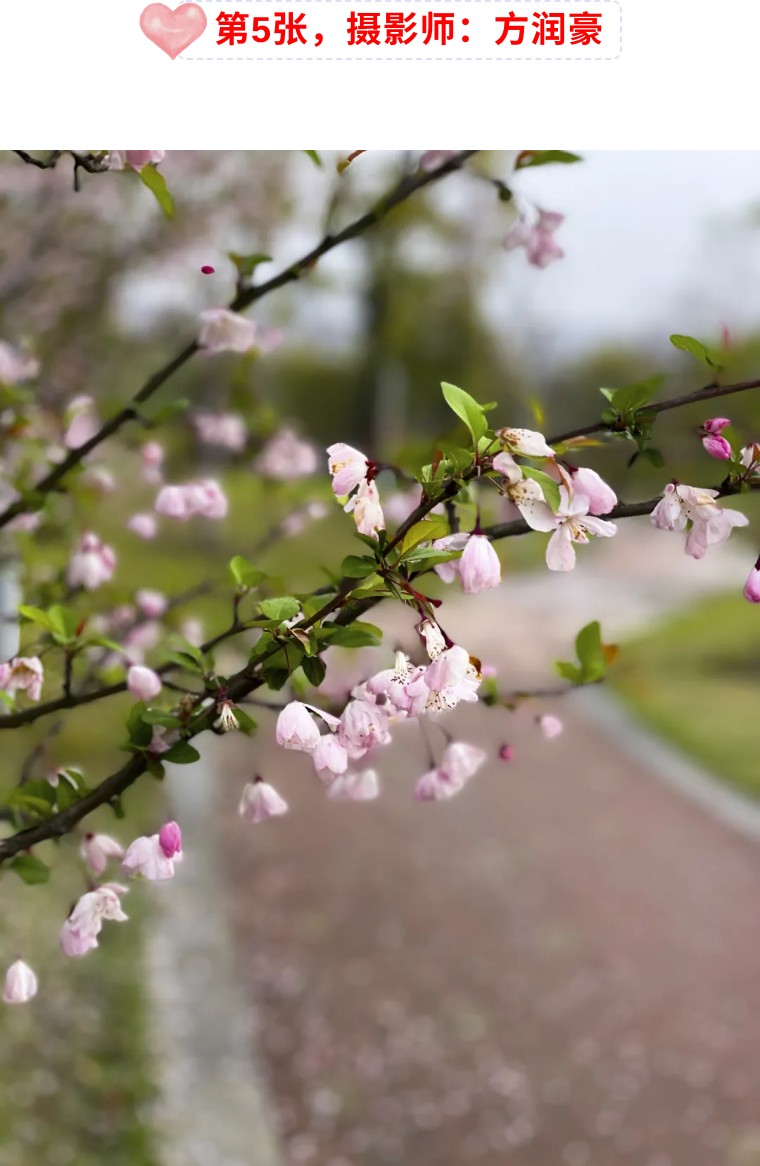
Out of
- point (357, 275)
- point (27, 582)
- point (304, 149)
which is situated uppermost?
point (304, 149)

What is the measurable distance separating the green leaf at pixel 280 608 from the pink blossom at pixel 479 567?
0.12 meters

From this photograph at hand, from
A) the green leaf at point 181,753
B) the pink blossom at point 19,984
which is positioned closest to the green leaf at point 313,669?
the green leaf at point 181,753

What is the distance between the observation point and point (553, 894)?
341cm

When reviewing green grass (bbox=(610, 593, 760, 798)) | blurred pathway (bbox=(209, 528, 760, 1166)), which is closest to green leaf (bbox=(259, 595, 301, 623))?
blurred pathway (bbox=(209, 528, 760, 1166))

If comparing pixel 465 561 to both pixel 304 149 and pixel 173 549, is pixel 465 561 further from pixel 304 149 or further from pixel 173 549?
pixel 173 549

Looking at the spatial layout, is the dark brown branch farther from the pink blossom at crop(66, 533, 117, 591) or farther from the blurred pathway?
the blurred pathway

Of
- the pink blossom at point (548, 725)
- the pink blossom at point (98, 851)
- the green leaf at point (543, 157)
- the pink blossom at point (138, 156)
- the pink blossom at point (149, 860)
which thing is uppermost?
the pink blossom at point (138, 156)

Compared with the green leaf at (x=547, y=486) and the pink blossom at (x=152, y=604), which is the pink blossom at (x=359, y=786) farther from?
the pink blossom at (x=152, y=604)

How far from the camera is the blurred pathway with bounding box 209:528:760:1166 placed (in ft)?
7.66

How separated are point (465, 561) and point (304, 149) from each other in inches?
18.9

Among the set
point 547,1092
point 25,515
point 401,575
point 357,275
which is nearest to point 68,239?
point 25,515

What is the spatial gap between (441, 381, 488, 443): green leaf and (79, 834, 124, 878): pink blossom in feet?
1.72

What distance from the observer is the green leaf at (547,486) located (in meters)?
0.65

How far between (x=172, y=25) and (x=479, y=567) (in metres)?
0.66
